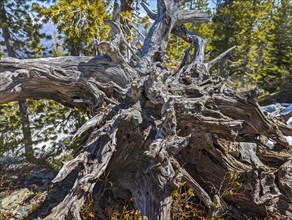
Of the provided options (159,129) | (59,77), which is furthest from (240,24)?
(159,129)

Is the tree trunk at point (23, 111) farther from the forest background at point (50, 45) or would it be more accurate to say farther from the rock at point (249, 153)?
the rock at point (249, 153)

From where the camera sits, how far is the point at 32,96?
192 inches

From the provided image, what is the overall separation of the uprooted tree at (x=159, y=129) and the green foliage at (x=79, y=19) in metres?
1.72

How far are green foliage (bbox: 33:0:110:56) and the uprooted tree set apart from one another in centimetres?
172

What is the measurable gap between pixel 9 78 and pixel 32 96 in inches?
23.5

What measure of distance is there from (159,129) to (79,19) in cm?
359

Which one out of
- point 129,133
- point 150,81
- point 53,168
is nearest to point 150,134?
point 129,133

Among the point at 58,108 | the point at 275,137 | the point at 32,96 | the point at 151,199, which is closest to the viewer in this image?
the point at 151,199

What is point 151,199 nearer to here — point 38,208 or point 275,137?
point 38,208

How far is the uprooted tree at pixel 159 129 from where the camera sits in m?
3.74

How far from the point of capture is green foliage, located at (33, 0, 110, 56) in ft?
20.3

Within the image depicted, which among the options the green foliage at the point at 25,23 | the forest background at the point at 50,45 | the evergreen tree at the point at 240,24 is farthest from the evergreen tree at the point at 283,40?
the green foliage at the point at 25,23

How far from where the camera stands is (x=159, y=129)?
376 centimetres

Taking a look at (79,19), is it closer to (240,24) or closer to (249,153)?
(249,153)
